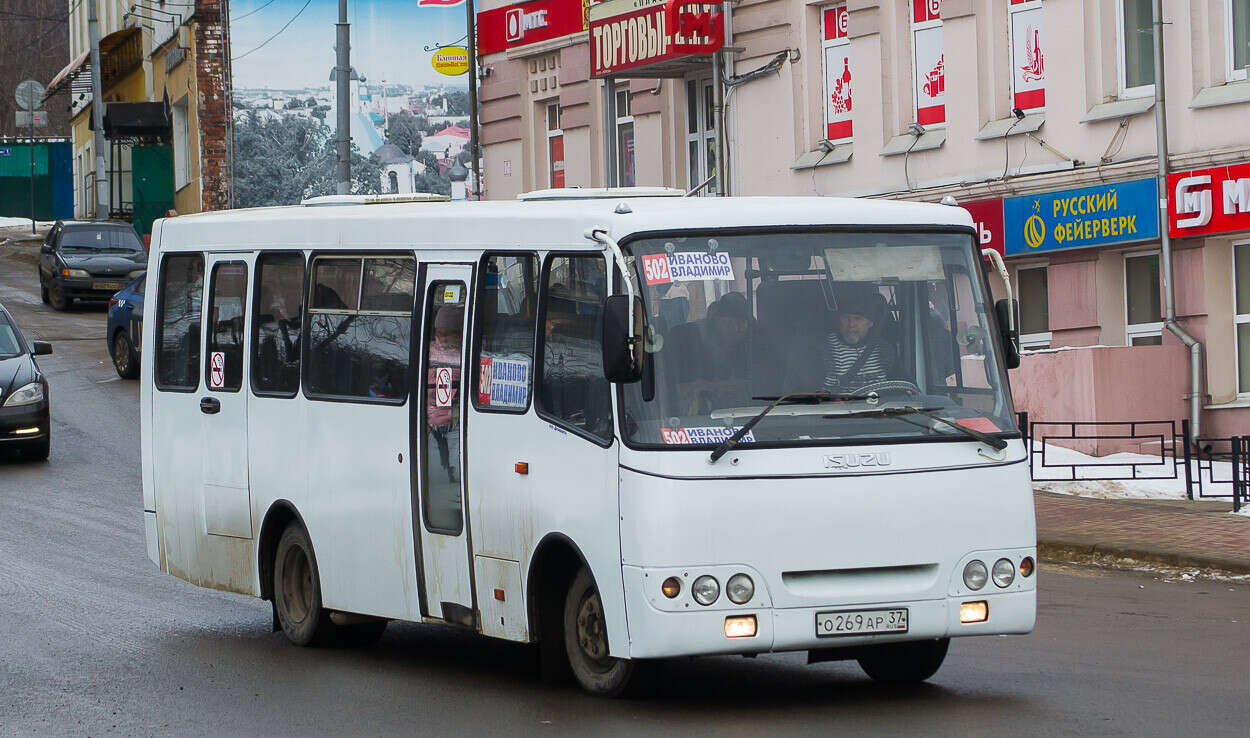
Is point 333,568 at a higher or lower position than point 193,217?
lower

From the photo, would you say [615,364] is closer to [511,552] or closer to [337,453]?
[511,552]

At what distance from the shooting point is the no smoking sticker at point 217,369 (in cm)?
1187

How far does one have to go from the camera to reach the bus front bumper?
8.34 meters

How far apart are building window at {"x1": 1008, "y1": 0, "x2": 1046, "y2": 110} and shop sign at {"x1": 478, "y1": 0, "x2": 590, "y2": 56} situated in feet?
31.5

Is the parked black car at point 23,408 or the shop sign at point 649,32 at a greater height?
the shop sign at point 649,32

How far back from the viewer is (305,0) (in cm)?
5462

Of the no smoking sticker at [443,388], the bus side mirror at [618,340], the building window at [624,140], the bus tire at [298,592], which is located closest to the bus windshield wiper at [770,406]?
the bus side mirror at [618,340]

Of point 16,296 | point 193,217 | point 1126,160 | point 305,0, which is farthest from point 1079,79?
point 305,0

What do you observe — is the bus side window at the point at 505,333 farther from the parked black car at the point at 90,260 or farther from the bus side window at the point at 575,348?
the parked black car at the point at 90,260

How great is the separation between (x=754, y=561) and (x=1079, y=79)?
15391 mm

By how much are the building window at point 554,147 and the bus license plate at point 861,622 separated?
26.1m

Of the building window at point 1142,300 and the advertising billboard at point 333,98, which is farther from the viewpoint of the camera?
the advertising billboard at point 333,98

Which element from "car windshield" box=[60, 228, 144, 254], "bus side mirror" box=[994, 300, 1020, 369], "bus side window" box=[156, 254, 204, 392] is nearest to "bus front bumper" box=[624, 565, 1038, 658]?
"bus side mirror" box=[994, 300, 1020, 369]

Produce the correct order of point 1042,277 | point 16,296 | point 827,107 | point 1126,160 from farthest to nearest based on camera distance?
point 16,296
point 827,107
point 1042,277
point 1126,160
